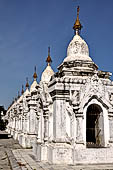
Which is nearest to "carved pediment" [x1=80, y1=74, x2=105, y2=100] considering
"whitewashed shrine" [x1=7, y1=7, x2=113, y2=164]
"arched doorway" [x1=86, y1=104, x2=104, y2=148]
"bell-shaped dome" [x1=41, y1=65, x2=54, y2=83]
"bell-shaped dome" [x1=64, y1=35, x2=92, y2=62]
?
"whitewashed shrine" [x1=7, y1=7, x2=113, y2=164]

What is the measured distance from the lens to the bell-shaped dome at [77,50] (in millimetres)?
13122

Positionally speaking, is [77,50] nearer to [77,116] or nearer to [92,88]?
[92,88]

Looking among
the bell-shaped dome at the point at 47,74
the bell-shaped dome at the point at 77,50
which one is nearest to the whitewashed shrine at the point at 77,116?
the bell-shaped dome at the point at 77,50

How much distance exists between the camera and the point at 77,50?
13.4 m

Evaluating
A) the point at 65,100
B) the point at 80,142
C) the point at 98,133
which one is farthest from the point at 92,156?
the point at 65,100

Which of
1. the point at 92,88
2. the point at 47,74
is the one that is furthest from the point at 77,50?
the point at 47,74

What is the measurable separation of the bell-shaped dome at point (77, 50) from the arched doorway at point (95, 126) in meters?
3.07

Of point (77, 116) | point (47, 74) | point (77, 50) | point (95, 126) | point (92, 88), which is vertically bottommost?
point (95, 126)

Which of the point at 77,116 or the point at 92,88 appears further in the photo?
the point at 92,88

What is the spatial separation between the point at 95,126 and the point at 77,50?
454 cm

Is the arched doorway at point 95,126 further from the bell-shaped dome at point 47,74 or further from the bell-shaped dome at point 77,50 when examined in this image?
the bell-shaped dome at point 47,74

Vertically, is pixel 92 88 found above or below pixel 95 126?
above

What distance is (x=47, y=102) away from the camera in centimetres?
1198

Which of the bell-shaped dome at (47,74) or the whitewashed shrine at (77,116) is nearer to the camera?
the whitewashed shrine at (77,116)
